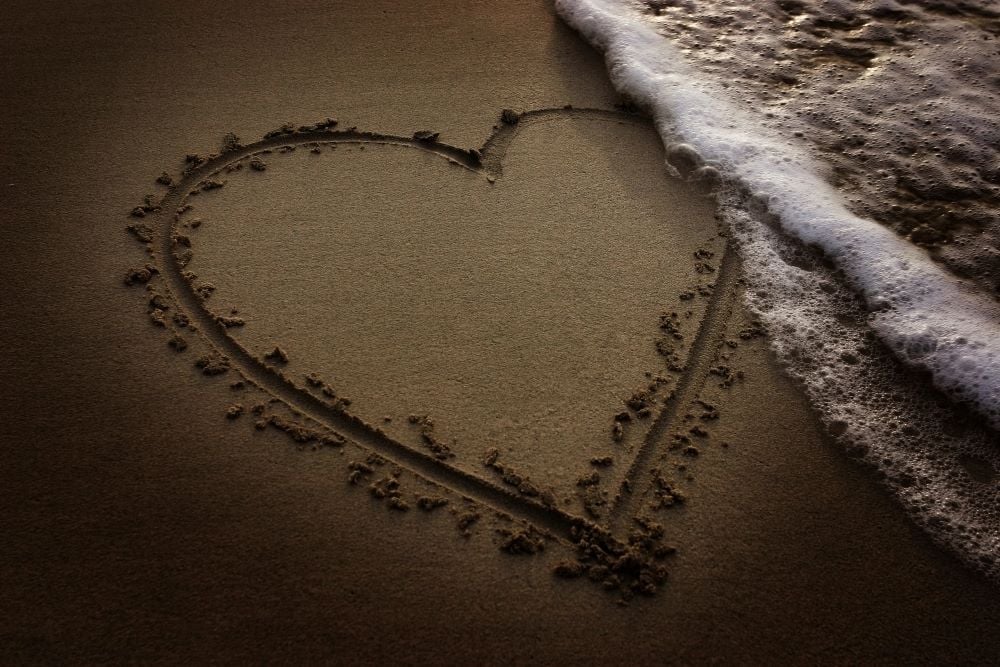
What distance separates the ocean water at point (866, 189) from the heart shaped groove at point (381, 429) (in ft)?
1.08

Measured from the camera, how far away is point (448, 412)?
232cm

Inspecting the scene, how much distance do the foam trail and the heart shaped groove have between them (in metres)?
0.46

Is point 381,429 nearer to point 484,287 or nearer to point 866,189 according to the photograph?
point 484,287

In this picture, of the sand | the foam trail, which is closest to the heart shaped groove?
the sand

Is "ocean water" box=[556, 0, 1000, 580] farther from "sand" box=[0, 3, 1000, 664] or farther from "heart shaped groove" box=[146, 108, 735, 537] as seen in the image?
"heart shaped groove" box=[146, 108, 735, 537]

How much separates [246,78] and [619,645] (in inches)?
109

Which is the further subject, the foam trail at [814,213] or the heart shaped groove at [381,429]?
the foam trail at [814,213]

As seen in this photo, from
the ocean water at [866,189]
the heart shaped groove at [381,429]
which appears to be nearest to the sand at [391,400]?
the heart shaped groove at [381,429]

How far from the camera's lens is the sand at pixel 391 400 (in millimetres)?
1937

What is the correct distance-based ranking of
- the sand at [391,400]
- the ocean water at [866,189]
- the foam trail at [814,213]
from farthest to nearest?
1. the foam trail at [814,213]
2. the ocean water at [866,189]
3. the sand at [391,400]

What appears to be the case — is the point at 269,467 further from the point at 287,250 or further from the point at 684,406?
the point at 684,406

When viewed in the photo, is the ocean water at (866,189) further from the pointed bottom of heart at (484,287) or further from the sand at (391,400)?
the pointed bottom of heart at (484,287)

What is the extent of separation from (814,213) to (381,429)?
76.6 inches

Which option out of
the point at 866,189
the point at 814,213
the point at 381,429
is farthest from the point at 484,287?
the point at 866,189
